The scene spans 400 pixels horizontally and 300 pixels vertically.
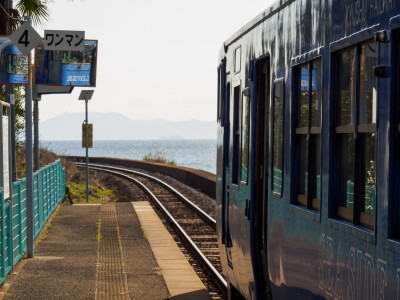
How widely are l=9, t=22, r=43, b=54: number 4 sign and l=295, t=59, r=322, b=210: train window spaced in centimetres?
707

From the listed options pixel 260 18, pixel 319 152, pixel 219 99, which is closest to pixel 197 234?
pixel 219 99

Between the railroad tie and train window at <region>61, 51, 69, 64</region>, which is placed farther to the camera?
train window at <region>61, 51, 69, 64</region>

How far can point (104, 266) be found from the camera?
12.0 meters

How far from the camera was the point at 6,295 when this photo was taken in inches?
382

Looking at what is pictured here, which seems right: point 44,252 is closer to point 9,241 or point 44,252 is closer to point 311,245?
point 9,241

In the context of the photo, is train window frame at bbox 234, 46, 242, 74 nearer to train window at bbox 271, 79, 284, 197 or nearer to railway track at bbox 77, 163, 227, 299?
train window at bbox 271, 79, 284, 197

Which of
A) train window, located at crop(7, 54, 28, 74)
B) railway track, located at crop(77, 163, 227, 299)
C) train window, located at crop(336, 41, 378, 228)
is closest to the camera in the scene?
train window, located at crop(336, 41, 378, 228)

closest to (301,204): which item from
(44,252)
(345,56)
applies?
(345,56)

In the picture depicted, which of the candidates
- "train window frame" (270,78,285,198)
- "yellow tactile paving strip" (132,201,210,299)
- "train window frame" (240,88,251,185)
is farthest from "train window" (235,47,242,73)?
"yellow tactile paving strip" (132,201,210,299)

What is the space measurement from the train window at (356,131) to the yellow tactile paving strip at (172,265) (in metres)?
5.50

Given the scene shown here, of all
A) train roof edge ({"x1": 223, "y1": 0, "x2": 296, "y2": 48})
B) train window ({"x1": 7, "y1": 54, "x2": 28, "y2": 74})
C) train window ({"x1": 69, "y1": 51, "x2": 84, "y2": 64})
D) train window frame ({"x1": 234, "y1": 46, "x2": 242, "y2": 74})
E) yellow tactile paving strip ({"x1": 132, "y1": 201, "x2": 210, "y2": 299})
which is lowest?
yellow tactile paving strip ({"x1": 132, "y1": 201, "x2": 210, "y2": 299})

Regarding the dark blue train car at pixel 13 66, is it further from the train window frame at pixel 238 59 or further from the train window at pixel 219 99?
the train window frame at pixel 238 59

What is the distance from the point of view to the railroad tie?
1001 cm

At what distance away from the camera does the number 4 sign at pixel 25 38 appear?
38.9 feet
